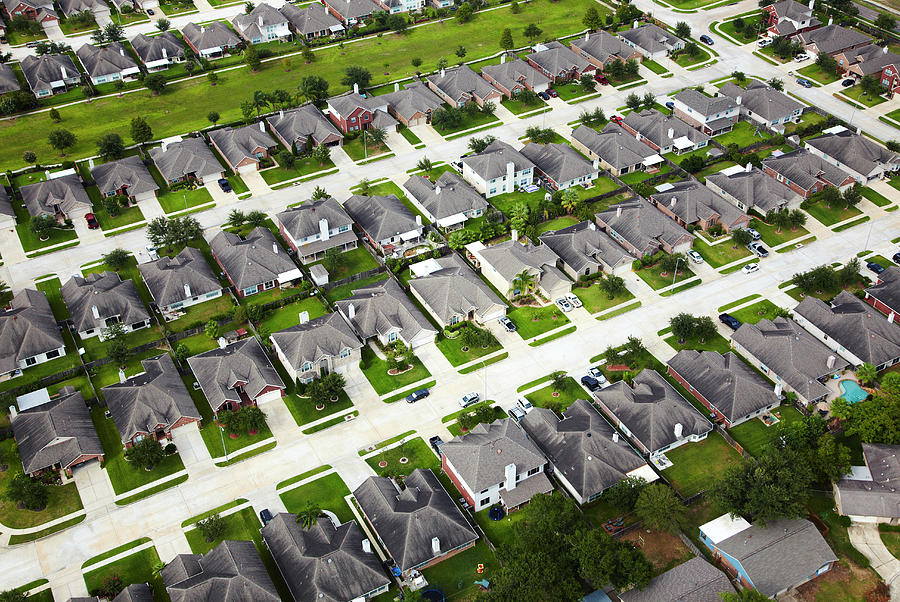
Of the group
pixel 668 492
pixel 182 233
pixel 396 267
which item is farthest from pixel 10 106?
pixel 668 492

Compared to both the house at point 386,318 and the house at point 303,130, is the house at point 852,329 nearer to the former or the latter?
the house at point 386,318

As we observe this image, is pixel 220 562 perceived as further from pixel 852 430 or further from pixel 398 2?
pixel 398 2

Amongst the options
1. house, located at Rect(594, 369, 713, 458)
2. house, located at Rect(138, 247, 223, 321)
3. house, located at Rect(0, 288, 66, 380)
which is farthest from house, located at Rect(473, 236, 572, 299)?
house, located at Rect(0, 288, 66, 380)

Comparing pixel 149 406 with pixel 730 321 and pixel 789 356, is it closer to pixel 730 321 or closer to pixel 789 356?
pixel 730 321

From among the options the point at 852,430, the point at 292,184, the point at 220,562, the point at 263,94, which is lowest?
the point at 852,430

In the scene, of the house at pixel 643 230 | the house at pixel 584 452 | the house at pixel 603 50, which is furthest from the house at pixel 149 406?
the house at pixel 603 50
